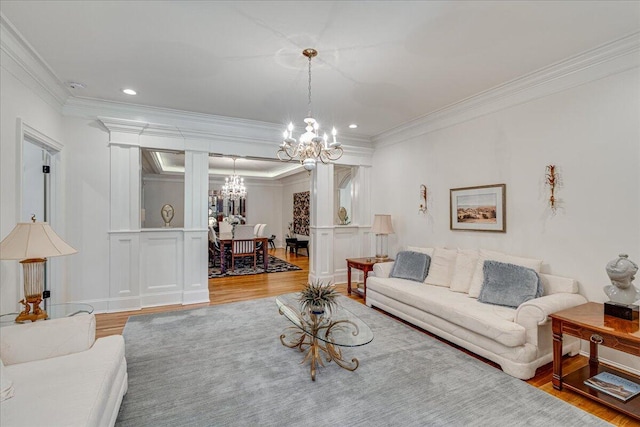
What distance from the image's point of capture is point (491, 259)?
3459 millimetres

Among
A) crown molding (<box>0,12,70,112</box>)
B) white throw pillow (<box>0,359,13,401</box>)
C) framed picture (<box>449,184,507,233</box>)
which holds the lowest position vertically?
white throw pillow (<box>0,359,13,401</box>)

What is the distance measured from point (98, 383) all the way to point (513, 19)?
3697 millimetres

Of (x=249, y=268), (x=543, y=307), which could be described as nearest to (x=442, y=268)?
(x=543, y=307)

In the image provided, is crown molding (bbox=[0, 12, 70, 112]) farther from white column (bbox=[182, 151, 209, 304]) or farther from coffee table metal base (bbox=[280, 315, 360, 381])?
coffee table metal base (bbox=[280, 315, 360, 381])

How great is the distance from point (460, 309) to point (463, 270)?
818 mm

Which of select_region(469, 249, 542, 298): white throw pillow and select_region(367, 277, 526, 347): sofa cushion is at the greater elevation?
select_region(469, 249, 542, 298): white throw pillow

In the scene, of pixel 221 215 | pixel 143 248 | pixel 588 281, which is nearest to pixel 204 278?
pixel 143 248

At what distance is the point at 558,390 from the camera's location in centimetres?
233

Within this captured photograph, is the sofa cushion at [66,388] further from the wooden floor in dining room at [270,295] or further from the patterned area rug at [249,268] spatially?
the patterned area rug at [249,268]

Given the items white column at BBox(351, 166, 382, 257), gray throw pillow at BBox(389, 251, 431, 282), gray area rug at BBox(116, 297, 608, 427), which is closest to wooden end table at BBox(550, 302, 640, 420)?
gray area rug at BBox(116, 297, 608, 427)

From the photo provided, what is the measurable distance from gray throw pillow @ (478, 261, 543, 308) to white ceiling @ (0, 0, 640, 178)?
6.89 ft

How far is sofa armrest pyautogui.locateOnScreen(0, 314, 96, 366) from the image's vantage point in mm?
1845

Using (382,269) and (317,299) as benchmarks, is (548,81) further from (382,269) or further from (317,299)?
(317,299)

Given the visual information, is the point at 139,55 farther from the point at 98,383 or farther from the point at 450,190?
the point at 450,190
